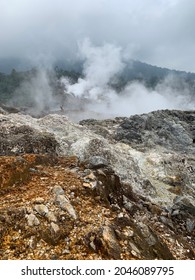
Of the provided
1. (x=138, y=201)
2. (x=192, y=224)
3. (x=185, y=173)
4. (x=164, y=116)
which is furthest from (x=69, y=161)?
(x=164, y=116)

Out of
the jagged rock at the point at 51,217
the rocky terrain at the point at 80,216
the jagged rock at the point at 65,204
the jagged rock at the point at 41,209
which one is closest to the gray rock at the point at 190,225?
the rocky terrain at the point at 80,216

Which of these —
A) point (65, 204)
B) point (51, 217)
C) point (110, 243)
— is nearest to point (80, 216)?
point (65, 204)

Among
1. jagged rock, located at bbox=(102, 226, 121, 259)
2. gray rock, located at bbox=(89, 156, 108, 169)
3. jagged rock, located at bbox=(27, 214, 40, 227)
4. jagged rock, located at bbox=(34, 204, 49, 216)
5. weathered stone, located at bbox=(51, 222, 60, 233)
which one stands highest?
gray rock, located at bbox=(89, 156, 108, 169)

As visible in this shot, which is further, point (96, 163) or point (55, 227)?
point (96, 163)

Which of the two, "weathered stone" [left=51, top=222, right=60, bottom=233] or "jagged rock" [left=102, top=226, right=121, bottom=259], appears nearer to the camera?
"jagged rock" [left=102, top=226, right=121, bottom=259]

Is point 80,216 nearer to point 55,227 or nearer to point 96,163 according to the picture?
point 55,227

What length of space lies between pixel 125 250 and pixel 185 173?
31.9 m

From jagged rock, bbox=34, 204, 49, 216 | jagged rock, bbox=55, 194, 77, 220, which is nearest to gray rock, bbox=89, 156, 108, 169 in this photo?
jagged rock, bbox=55, 194, 77, 220

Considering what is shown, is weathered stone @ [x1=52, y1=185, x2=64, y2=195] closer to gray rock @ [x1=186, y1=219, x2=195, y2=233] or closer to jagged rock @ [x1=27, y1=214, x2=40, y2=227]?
jagged rock @ [x1=27, y1=214, x2=40, y2=227]

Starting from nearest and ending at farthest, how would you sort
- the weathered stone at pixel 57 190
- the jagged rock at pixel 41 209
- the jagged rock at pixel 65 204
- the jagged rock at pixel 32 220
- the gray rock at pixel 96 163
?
the jagged rock at pixel 32 220 < the jagged rock at pixel 41 209 < the jagged rock at pixel 65 204 < the weathered stone at pixel 57 190 < the gray rock at pixel 96 163

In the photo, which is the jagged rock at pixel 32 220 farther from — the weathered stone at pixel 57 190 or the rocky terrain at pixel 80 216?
the weathered stone at pixel 57 190

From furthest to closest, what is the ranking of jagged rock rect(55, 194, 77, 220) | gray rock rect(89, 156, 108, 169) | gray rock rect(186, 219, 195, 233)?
gray rock rect(89, 156, 108, 169) → gray rock rect(186, 219, 195, 233) → jagged rock rect(55, 194, 77, 220)

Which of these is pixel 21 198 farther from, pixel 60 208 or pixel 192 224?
pixel 192 224

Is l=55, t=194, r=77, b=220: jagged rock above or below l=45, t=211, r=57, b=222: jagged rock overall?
above
